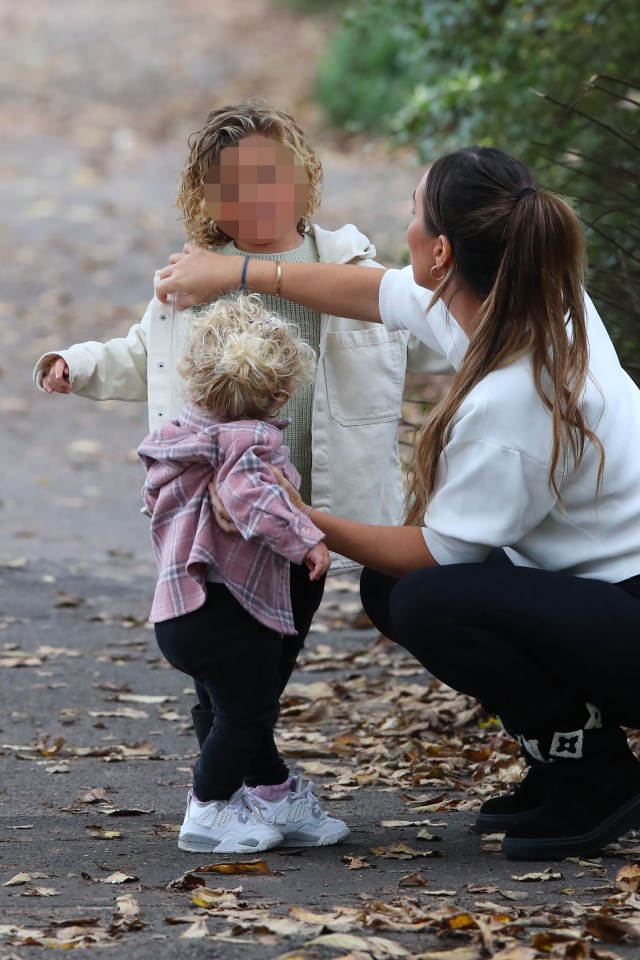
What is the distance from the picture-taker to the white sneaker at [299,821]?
3064mm

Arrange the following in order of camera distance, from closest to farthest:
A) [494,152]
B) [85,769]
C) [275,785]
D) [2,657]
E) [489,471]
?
[489,471]
[494,152]
[275,785]
[85,769]
[2,657]

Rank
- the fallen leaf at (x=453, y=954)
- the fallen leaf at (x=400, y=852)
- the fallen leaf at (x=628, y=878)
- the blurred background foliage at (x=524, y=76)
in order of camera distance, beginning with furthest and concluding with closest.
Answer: the blurred background foliage at (x=524, y=76) < the fallen leaf at (x=400, y=852) < the fallen leaf at (x=628, y=878) < the fallen leaf at (x=453, y=954)

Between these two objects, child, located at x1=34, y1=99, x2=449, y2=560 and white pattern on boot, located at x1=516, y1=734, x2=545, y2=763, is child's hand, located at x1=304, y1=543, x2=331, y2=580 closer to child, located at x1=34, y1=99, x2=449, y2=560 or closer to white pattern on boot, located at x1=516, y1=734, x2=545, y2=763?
child, located at x1=34, y1=99, x2=449, y2=560

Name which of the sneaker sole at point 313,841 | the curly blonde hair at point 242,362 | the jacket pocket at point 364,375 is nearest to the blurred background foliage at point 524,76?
the jacket pocket at point 364,375

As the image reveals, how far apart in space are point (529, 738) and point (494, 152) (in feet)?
4.23

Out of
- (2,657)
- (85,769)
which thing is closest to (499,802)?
(85,769)

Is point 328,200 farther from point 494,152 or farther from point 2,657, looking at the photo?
point 494,152

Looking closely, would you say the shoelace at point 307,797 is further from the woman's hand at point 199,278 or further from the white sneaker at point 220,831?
the woman's hand at point 199,278

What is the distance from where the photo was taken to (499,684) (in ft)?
9.40

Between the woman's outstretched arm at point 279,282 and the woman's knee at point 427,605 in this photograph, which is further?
the woman's outstretched arm at point 279,282

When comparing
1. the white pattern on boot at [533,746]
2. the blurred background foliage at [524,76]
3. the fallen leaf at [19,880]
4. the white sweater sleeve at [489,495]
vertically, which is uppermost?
the blurred background foliage at [524,76]

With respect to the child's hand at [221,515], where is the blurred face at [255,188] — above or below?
above

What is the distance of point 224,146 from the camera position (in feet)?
10.3

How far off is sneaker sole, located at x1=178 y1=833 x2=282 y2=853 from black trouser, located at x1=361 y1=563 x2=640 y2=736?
22.4 inches
